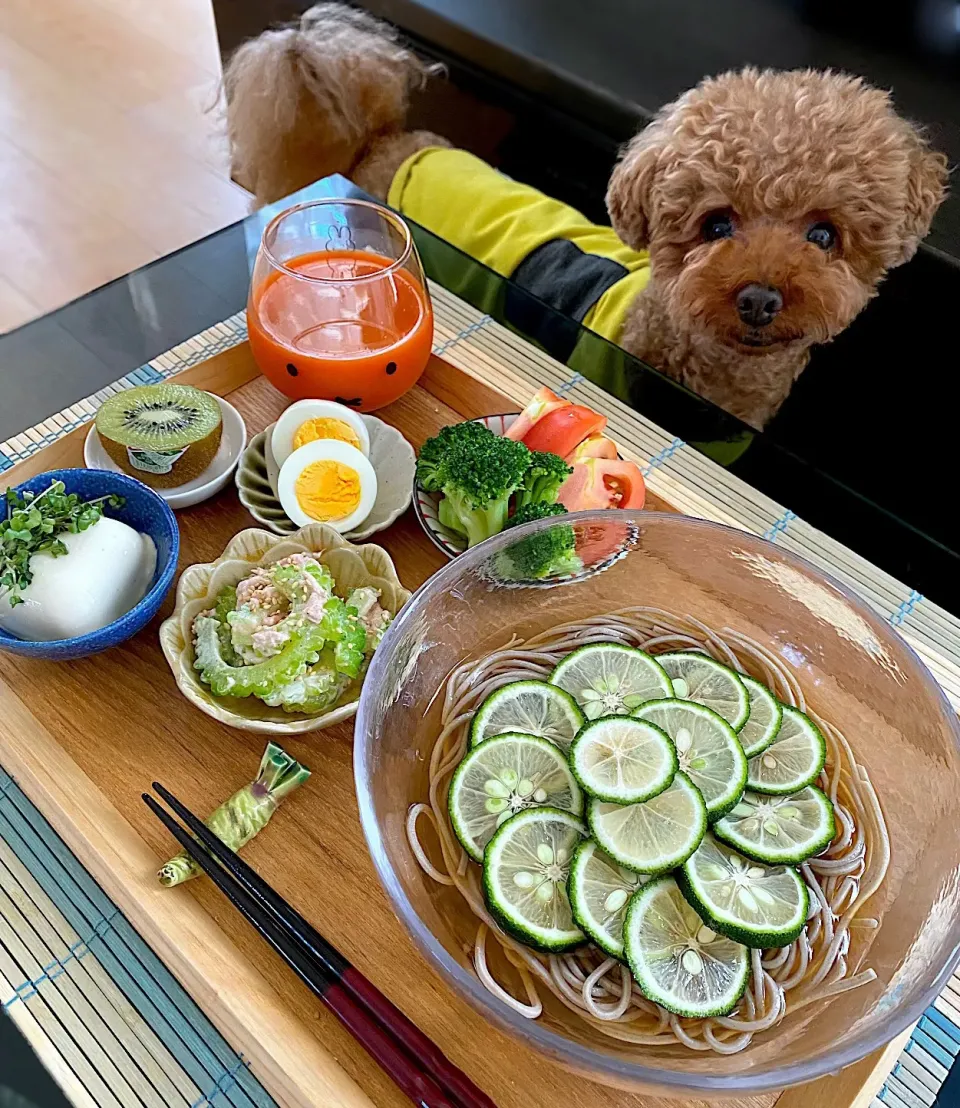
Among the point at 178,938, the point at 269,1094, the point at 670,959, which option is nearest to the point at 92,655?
the point at 178,938

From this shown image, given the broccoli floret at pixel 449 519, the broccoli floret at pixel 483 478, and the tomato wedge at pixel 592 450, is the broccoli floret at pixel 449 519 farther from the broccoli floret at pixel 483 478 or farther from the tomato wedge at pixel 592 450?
the tomato wedge at pixel 592 450

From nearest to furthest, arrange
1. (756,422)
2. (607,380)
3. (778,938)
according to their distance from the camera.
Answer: (778,938)
(607,380)
(756,422)

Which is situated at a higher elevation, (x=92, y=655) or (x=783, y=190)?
(x=783, y=190)

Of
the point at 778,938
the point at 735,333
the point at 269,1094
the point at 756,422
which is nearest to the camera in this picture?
the point at 778,938

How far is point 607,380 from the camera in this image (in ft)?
4.63

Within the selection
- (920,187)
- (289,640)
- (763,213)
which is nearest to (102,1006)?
(289,640)

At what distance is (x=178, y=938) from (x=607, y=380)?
940 mm

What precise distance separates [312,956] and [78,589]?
419 millimetres

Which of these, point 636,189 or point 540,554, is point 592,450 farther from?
point 636,189

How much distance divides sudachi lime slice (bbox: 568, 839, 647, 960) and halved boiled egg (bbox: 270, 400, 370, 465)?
0.56m

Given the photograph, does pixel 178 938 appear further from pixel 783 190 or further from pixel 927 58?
pixel 927 58

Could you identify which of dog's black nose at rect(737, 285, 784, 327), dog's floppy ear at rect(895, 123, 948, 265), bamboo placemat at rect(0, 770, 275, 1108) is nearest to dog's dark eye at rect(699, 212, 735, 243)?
dog's black nose at rect(737, 285, 784, 327)

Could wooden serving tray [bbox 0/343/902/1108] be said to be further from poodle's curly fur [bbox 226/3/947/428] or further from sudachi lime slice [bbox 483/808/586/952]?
poodle's curly fur [bbox 226/3/947/428]

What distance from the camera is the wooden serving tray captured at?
778 millimetres
